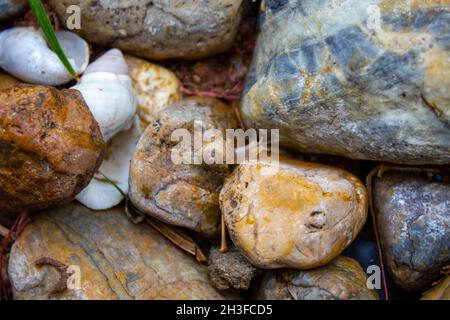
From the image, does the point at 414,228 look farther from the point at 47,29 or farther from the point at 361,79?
the point at 47,29

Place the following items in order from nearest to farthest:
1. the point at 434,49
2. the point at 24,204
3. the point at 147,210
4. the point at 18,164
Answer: the point at 434,49
the point at 18,164
the point at 24,204
the point at 147,210

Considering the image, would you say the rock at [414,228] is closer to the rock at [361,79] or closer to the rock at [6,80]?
the rock at [361,79]

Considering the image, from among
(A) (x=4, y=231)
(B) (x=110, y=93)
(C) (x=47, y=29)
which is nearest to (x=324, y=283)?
(B) (x=110, y=93)

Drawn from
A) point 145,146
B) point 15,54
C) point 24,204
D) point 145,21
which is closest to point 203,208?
point 145,146

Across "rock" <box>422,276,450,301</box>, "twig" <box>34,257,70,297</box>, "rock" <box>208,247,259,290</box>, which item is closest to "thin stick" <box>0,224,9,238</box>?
"twig" <box>34,257,70,297</box>

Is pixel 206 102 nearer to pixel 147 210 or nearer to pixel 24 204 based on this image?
pixel 147 210

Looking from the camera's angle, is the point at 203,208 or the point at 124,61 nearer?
the point at 203,208

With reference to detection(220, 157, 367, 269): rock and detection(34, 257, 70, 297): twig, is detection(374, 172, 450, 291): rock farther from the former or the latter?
detection(34, 257, 70, 297): twig
